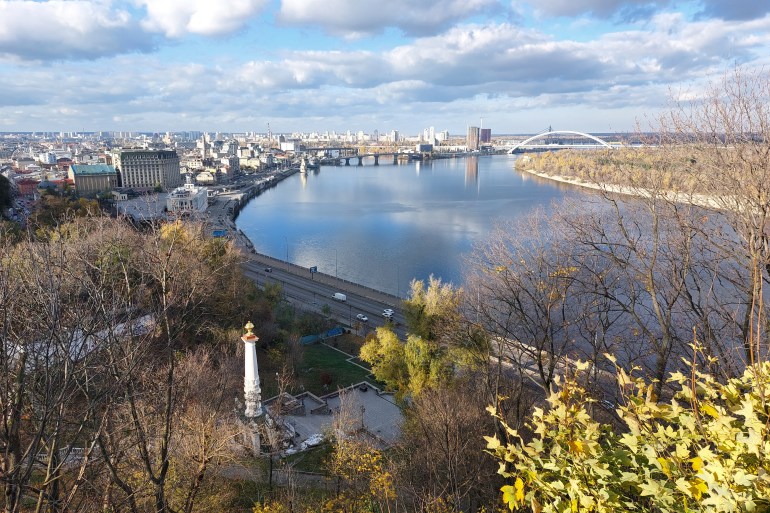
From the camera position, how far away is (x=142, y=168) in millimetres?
46906

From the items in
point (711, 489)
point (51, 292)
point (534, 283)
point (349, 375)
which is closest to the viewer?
point (711, 489)

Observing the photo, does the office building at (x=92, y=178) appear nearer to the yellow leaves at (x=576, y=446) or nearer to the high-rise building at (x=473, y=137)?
the yellow leaves at (x=576, y=446)

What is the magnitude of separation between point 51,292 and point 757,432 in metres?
2.61

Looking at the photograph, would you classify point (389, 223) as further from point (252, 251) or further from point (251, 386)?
point (251, 386)

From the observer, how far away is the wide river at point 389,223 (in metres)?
19.6

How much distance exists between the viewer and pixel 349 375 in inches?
393

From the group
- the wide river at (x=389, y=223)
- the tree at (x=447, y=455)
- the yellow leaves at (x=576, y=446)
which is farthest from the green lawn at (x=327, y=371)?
the yellow leaves at (x=576, y=446)

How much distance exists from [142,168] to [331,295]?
126 ft

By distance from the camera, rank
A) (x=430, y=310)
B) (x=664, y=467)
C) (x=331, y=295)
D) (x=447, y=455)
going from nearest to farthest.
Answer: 1. (x=664, y=467)
2. (x=447, y=455)
3. (x=430, y=310)
4. (x=331, y=295)

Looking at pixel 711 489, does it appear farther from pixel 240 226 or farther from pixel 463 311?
pixel 240 226

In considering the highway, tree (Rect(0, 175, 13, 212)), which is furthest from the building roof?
the highway

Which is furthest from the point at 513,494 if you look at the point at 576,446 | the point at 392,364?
the point at 392,364

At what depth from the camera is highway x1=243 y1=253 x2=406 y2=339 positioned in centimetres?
1428

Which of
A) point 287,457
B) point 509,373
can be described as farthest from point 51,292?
point 509,373
